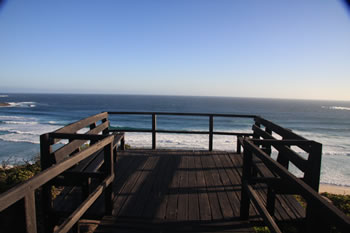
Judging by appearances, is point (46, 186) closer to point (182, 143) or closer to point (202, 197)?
point (202, 197)

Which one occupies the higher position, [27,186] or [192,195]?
[27,186]

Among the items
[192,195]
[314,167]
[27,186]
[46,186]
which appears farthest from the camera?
[192,195]

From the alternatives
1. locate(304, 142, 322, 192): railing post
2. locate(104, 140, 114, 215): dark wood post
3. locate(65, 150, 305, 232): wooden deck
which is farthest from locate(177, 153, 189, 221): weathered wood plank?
locate(304, 142, 322, 192): railing post

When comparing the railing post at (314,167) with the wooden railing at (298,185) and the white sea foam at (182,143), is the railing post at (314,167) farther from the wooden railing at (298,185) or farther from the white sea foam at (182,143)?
the white sea foam at (182,143)

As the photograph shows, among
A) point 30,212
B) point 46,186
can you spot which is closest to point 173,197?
point 46,186

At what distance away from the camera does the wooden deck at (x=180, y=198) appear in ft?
9.36

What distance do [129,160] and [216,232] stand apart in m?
3.14

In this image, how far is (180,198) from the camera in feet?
11.6

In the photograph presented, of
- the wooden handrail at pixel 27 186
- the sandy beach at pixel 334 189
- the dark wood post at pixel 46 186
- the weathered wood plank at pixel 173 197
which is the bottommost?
the sandy beach at pixel 334 189

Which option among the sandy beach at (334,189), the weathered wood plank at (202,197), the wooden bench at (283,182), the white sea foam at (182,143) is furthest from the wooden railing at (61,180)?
the white sea foam at (182,143)

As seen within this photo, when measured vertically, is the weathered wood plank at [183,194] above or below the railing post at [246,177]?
below

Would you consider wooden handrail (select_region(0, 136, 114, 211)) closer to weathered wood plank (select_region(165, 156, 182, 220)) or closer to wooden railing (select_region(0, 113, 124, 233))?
wooden railing (select_region(0, 113, 124, 233))

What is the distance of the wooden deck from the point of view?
2.85m

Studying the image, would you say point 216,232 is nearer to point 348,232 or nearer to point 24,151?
point 348,232
